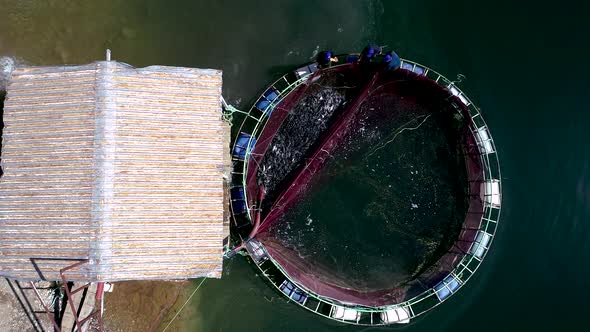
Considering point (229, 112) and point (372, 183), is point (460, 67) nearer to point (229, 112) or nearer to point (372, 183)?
point (372, 183)

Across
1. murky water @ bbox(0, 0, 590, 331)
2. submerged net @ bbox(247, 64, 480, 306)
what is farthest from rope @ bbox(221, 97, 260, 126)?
submerged net @ bbox(247, 64, 480, 306)

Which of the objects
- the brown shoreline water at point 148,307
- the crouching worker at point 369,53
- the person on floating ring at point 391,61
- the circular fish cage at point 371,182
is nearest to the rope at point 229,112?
the circular fish cage at point 371,182

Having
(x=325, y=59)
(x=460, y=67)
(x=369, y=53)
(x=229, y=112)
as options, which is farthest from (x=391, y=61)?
(x=229, y=112)

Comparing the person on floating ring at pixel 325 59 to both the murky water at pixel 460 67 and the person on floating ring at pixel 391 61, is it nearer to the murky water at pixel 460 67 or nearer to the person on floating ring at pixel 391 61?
the murky water at pixel 460 67

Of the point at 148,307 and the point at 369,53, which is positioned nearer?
the point at 369,53

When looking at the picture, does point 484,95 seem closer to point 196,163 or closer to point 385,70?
point 385,70

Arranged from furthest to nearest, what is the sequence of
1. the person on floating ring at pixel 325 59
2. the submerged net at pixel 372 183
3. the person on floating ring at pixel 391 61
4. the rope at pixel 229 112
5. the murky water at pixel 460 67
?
the murky water at pixel 460 67 < the submerged net at pixel 372 183 < the person on floating ring at pixel 325 59 < the rope at pixel 229 112 < the person on floating ring at pixel 391 61

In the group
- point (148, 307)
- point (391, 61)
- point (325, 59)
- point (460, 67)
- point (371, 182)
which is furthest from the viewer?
point (460, 67)
